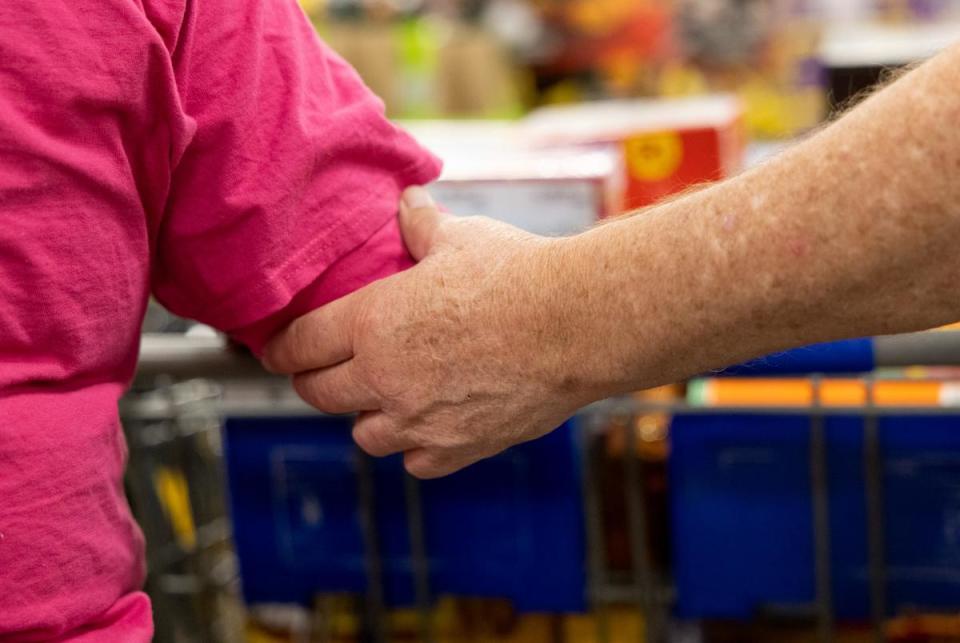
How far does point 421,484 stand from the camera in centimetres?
124

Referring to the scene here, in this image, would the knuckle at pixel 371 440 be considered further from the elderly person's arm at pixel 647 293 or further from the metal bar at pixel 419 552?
the metal bar at pixel 419 552

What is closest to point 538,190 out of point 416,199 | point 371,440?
point 416,199

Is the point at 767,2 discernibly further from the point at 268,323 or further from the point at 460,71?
the point at 268,323

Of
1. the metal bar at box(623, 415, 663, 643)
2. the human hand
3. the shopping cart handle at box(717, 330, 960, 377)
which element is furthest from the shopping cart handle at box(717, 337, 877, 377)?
→ the human hand

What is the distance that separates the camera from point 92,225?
2.67 ft

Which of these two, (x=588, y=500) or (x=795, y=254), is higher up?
(x=795, y=254)

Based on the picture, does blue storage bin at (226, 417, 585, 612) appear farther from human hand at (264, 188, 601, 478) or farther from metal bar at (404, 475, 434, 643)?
human hand at (264, 188, 601, 478)

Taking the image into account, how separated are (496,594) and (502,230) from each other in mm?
463

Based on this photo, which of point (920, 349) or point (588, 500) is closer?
point (920, 349)

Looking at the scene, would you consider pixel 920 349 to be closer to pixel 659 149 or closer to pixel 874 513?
pixel 874 513

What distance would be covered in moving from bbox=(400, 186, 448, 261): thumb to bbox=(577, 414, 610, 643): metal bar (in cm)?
33

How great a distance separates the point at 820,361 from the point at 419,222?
40 cm

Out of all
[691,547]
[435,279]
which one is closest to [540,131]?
[691,547]

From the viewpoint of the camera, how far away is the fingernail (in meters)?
0.98
